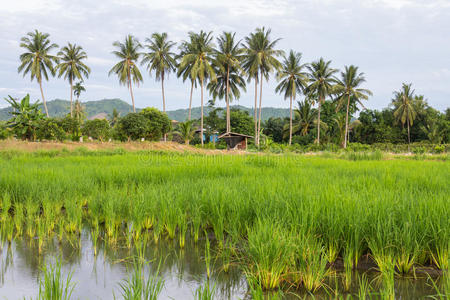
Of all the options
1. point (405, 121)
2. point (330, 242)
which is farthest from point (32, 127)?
point (405, 121)

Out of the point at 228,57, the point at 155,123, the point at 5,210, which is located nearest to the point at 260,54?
the point at 228,57

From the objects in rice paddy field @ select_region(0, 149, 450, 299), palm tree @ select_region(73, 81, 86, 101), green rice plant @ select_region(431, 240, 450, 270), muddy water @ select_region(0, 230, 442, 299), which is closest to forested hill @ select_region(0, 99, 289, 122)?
palm tree @ select_region(73, 81, 86, 101)

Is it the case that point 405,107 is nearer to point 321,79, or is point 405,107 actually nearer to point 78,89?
point 321,79

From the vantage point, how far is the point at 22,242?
362 cm

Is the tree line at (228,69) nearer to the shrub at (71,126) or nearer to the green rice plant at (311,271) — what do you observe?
the shrub at (71,126)

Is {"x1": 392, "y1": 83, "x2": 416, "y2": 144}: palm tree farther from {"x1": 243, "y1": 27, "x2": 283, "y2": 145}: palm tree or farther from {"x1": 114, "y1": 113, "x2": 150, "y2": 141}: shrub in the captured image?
{"x1": 114, "y1": 113, "x2": 150, "y2": 141}: shrub

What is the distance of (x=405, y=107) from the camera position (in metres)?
42.2

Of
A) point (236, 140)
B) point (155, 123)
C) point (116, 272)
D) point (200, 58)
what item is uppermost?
point (200, 58)

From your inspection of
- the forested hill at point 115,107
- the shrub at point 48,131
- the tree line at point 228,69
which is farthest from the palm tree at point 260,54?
the forested hill at point 115,107

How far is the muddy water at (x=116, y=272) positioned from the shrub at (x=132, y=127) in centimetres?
2523

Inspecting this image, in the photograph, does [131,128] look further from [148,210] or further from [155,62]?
[148,210]

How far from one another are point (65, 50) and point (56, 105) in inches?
4830

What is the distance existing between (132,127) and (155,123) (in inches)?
96.8

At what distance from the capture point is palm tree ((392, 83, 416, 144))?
41719mm
